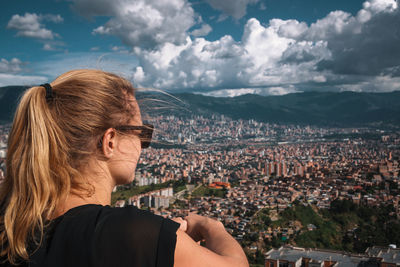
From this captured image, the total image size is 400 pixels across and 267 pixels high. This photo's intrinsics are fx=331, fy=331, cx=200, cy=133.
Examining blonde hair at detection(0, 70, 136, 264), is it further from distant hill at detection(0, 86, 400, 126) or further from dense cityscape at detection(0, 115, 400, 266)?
distant hill at detection(0, 86, 400, 126)

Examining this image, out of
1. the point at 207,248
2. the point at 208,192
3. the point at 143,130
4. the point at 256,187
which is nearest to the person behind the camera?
the point at 207,248

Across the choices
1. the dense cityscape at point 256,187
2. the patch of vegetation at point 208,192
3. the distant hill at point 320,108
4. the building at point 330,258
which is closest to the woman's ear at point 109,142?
the dense cityscape at point 256,187

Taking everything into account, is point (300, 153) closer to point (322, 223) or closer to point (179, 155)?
point (179, 155)

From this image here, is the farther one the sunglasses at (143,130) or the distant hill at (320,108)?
the distant hill at (320,108)

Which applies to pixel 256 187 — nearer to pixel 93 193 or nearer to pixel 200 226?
pixel 200 226

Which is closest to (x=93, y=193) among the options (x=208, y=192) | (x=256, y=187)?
(x=208, y=192)

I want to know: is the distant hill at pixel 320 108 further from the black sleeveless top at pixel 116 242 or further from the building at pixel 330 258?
the black sleeveless top at pixel 116 242

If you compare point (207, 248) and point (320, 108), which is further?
point (320, 108)
